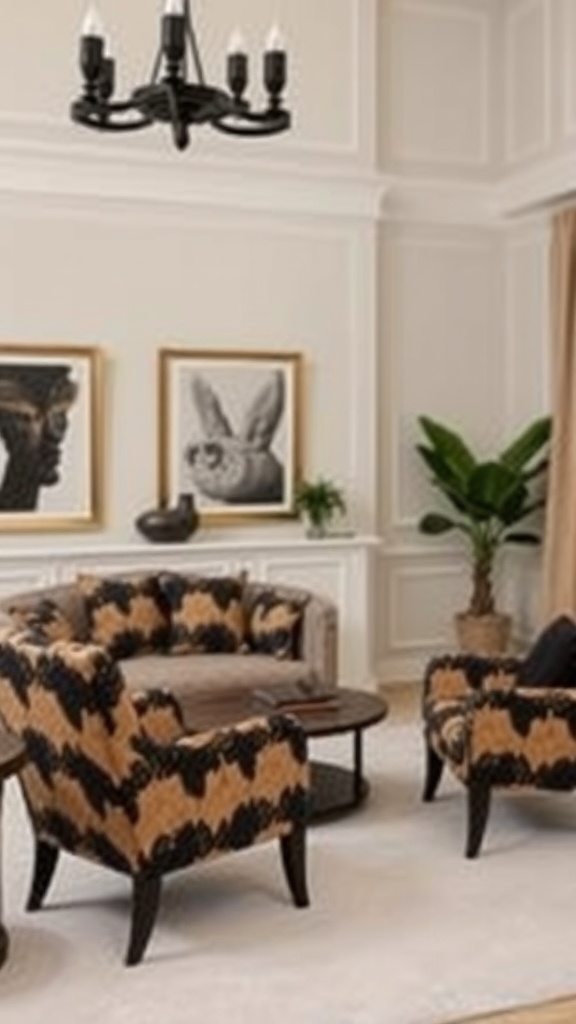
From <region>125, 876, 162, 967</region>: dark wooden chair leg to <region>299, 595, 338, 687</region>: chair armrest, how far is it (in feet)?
8.44

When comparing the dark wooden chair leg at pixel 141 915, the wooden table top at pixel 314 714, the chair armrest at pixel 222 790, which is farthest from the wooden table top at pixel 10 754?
the wooden table top at pixel 314 714

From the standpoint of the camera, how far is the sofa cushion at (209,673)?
19.4 feet

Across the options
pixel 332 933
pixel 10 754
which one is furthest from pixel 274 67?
pixel 332 933

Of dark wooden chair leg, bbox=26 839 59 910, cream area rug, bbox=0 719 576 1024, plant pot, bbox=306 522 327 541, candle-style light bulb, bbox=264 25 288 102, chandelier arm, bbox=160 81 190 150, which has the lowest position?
cream area rug, bbox=0 719 576 1024

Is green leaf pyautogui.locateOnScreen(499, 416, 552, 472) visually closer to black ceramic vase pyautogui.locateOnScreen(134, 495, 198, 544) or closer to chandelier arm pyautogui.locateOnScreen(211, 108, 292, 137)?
black ceramic vase pyautogui.locateOnScreen(134, 495, 198, 544)

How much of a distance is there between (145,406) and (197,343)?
505mm

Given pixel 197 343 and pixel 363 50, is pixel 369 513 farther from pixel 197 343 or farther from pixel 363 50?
pixel 363 50

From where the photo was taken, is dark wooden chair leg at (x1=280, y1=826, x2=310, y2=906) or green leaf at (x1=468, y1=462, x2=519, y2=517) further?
green leaf at (x1=468, y1=462, x2=519, y2=517)

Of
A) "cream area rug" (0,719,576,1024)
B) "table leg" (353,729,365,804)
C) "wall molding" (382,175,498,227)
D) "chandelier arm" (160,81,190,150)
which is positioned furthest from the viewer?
"wall molding" (382,175,498,227)

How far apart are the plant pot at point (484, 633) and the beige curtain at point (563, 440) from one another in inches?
11.8

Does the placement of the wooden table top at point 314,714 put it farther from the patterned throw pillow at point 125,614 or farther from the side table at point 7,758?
the side table at point 7,758

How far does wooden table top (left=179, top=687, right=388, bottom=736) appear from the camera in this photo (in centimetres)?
486

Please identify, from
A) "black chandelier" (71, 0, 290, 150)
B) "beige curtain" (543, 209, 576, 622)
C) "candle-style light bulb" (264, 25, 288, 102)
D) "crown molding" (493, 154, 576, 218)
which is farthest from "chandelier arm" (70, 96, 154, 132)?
"beige curtain" (543, 209, 576, 622)

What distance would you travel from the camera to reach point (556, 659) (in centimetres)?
488
